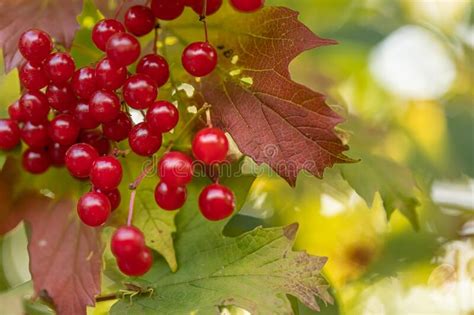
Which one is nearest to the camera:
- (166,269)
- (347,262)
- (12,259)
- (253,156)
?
(253,156)

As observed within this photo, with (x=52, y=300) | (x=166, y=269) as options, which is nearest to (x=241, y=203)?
(x=166, y=269)

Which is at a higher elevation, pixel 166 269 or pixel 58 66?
pixel 58 66

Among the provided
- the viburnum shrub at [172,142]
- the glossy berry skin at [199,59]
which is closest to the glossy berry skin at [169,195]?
the viburnum shrub at [172,142]

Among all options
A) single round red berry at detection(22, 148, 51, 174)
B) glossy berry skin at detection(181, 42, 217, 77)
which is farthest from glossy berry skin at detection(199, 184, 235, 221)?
single round red berry at detection(22, 148, 51, 174)

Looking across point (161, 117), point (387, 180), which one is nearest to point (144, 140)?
point (161, 117)

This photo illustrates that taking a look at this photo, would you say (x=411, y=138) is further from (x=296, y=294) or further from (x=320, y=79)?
(x=296, y=294)

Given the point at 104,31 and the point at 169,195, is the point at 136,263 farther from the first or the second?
the point at 104,31
